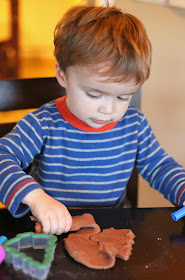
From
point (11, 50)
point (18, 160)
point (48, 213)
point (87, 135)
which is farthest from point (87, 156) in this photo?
point (11, 50)

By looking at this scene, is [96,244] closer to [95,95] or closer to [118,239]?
[118,239]

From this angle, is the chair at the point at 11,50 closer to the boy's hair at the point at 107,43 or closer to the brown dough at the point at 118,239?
the boy's hair at the point at 107,43

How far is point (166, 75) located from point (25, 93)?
559 millimetres

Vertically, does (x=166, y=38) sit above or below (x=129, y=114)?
above

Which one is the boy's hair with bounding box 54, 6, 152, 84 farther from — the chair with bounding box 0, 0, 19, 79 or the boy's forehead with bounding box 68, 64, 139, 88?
the chair with bounding box 0, 0, 19, 79

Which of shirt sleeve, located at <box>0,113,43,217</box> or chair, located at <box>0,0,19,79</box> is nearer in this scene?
shirt sleeve, located at <box>0,113,43,217</box>

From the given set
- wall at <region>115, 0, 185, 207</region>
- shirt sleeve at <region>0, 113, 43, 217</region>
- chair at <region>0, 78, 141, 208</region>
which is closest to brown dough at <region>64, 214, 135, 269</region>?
shirt sleeve at <region>0, 113, 43, 217</region>

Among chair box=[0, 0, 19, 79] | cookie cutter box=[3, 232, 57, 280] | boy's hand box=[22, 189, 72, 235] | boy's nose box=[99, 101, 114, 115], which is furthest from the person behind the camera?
chair box=[0, 0, 19, 79]

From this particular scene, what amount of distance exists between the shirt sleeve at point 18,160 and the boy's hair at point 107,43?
Result: 19 cm

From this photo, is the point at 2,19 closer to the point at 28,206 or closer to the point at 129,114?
the point at 129,114

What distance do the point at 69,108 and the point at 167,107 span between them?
21.8 inches

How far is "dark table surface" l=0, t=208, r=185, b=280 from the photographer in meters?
0.61

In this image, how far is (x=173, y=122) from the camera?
1452mm

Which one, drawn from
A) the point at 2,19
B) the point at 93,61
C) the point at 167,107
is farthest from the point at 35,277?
the point at 2,19
